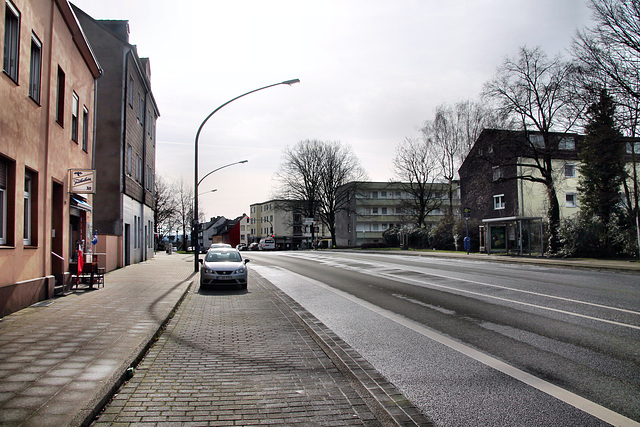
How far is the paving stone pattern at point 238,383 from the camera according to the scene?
4.09 metres

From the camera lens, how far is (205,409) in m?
4.26

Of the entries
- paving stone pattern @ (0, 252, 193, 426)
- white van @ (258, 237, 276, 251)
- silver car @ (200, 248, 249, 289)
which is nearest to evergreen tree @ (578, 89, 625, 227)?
silver car @ (200, 248, 249, 289)

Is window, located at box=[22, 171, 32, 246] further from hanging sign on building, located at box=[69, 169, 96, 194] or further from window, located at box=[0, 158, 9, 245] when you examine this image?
hanging sign on building, located at box=[69, 169, 96, 194]

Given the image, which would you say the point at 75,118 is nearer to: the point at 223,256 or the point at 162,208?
the point at 223,256

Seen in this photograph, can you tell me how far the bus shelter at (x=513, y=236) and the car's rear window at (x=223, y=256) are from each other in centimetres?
1980

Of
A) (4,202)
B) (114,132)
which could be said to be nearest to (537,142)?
(114,132)

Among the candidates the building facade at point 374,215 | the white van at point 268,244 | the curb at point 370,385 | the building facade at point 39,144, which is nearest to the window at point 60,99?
the building facade at point 39,144

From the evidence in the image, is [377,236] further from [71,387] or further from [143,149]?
[71,387]

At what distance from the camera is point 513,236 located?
32188 mm

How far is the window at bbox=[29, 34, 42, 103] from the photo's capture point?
10.3 metres

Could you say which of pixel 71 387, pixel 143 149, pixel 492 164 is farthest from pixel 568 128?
pixel 71 387

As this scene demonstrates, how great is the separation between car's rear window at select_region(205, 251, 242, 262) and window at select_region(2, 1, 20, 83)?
28.6 ft

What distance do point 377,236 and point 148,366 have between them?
76.8 meters

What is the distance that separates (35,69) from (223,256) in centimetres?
844
